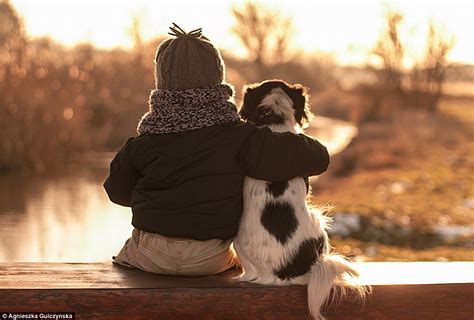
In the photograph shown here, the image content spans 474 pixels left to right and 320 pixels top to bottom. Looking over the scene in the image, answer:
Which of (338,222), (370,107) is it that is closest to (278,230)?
(338,222)

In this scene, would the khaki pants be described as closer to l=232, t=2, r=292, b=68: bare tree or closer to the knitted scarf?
the knitted scarf

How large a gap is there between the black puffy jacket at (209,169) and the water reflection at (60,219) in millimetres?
3519

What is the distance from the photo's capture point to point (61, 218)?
777 centimetres

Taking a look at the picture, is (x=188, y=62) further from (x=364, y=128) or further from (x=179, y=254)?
(x=364, y=128)

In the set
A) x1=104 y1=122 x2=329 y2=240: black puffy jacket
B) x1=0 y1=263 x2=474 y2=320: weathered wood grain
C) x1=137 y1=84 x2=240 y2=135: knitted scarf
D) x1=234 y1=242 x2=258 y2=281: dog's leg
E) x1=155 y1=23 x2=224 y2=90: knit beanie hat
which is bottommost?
x1=0 y1=263 x2=474 y2=320: weathered wood grain

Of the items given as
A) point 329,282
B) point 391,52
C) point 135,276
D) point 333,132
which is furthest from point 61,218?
point 391,52

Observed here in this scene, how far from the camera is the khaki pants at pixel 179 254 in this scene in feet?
9.93

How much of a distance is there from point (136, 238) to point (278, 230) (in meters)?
0.59

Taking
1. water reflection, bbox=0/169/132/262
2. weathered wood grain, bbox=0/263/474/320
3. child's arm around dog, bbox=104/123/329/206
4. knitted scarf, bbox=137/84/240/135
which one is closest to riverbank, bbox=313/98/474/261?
water reflection, bbox=0/169/132/262

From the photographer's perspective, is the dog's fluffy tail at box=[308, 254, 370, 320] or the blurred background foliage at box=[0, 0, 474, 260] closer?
the dog's fluffy tail at box=[308, 254, 370, 320]

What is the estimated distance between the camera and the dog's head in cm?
303

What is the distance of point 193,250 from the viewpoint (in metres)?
3.03

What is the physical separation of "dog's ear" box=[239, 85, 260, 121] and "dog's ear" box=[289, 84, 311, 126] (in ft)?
0.45

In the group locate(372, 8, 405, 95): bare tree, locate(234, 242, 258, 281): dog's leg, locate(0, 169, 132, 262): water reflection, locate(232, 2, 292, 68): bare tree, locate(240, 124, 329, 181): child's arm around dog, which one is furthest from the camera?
locate(232, 2, 292, 68): bare tree
